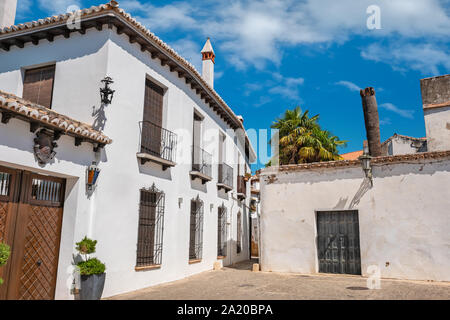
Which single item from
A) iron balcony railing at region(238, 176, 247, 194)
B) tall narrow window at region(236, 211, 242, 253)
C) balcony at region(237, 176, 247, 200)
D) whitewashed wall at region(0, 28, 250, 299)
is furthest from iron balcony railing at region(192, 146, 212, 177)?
tall narrow window at region(236, 211, 242, 253)

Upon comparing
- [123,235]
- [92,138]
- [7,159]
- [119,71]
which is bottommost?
[123,235]

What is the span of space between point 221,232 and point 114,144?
807 cm

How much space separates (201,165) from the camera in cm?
1332

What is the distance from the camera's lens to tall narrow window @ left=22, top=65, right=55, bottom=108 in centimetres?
921

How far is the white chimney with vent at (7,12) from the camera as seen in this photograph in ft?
33.8

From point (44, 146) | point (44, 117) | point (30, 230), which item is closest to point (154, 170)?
point (44, 146)

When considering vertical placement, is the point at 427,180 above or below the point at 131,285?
above

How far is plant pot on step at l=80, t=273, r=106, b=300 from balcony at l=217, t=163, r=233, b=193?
26.4 ft

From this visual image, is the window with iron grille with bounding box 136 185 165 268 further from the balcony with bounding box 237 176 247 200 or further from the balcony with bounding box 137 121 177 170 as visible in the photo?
the balcony with bounding box 237 176 247 200

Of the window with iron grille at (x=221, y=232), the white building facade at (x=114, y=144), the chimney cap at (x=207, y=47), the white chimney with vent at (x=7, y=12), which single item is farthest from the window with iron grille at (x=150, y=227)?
the chimney cap at (x=207, y=47)
